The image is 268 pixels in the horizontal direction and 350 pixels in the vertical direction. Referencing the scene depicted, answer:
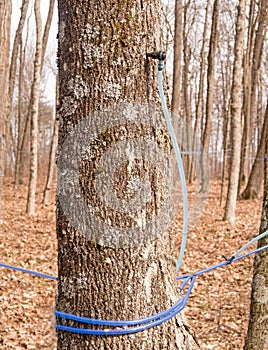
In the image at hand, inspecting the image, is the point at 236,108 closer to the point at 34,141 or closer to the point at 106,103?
the point at 34,141

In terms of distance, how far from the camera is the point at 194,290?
18.7 feet

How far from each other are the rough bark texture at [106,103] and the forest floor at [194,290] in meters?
1.71

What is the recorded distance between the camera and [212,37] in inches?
424

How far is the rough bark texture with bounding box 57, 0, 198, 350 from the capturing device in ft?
4.39

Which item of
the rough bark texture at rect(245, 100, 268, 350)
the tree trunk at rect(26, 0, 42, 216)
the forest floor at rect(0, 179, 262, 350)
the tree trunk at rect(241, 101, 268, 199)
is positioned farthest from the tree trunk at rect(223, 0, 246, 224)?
the rough bark texture at rect(245, 100, 268, 350)

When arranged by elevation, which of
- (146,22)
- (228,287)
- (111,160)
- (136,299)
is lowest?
(228,287)

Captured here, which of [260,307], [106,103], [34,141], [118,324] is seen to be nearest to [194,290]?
[260,307]

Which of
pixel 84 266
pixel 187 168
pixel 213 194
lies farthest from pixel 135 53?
pixel 187 168

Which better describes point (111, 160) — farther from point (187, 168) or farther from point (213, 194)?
point (187, 168)

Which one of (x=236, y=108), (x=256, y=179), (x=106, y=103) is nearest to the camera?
(x=106, y=103)

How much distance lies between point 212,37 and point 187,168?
32.5ft

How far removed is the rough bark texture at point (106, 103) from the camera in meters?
1.34

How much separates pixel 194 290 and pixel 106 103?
480 centimetres

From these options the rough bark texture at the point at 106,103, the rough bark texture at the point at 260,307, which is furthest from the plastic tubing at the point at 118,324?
the rough bark texture at the point at 260,307
